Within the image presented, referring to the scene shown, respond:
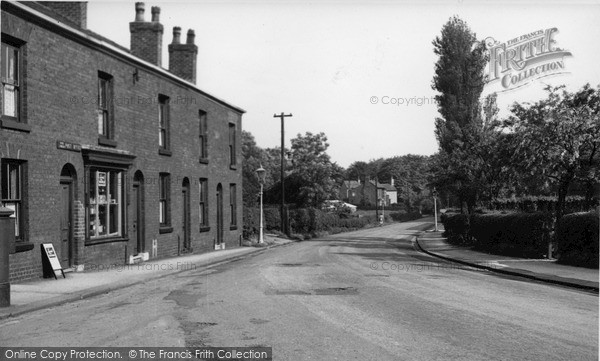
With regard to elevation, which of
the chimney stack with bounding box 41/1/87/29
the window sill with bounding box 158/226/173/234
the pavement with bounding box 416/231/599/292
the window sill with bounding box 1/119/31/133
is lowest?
the pavement with bounding box 416/231/599/292

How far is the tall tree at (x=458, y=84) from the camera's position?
30513 mm

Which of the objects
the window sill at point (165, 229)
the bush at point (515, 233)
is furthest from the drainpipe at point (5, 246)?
the bush at point (515, 233)

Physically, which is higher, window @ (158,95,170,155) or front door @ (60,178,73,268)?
window @ (158,95,170,155)

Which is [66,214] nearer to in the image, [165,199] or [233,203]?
[165,199]

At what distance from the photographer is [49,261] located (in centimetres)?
1358

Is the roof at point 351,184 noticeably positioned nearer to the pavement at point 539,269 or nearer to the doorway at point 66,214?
the pavement at point 539,269

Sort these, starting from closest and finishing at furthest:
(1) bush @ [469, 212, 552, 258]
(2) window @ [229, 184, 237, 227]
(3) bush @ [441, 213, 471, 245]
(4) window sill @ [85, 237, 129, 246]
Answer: (4) window sill @ [85, 237, 129, 246]
(1) bush @ [469, 212, 552, 258]
(2) window @ [229, 184, 237, 227]
(3) bush @ [441, 213, 471, 245]

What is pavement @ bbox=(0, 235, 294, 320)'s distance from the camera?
10.2m

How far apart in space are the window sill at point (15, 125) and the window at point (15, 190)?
0.76m

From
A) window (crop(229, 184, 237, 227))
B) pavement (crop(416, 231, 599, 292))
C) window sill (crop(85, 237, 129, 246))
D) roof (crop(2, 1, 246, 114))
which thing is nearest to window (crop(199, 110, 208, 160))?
roof (crop(2, 1, 246, 114))

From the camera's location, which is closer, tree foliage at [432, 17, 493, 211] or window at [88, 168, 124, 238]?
window at [88, 168, 124, 238]

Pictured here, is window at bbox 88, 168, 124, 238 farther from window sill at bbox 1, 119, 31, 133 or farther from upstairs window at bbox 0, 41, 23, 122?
upstairs window at bbox 0, 41, 23, 122

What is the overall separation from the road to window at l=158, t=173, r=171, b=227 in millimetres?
8054

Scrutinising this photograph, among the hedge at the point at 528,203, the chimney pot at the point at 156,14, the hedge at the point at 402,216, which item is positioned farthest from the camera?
the hedge at the point at 402,216
